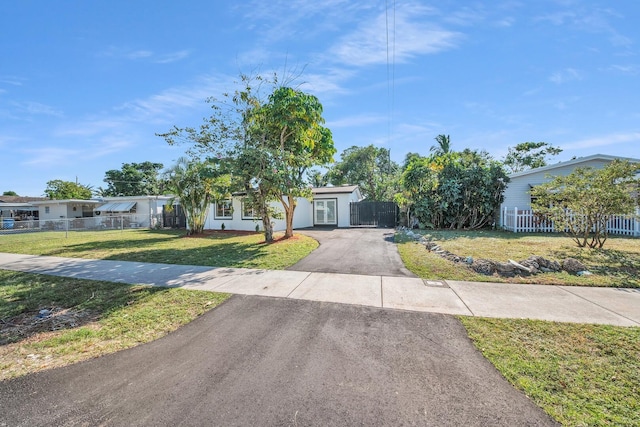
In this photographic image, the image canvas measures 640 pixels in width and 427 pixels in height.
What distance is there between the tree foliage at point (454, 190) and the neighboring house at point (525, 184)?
0.52 meters

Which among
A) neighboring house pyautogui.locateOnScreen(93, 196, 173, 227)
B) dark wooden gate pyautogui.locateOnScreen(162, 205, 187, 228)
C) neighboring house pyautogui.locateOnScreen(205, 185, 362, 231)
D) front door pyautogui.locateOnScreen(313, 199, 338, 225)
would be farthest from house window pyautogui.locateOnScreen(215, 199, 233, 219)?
neighboring house pyautogui.locateOnScreen(93, 196, 173, 227)

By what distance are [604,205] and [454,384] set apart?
8901 millimetres

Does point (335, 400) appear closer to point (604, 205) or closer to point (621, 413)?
point (621, 413)

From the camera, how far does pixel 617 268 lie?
618cm

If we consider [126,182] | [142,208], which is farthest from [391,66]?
[126,182]

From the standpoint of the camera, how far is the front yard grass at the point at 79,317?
10.8ft

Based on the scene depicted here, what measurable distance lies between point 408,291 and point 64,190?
4882 centimetres

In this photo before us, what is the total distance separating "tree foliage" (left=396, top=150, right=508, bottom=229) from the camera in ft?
49.4

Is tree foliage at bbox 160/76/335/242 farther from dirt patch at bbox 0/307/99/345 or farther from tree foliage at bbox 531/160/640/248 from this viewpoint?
tree foliage at bbox 531/160/640/248

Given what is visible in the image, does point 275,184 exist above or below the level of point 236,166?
below

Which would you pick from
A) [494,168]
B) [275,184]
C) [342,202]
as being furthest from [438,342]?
[342,202]

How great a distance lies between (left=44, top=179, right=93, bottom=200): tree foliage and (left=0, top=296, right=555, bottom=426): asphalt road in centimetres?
4681

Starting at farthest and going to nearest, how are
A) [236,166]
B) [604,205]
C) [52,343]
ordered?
[236,166]
[604,205]
[52,343]

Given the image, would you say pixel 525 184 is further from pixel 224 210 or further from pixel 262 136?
pixel 224 210
